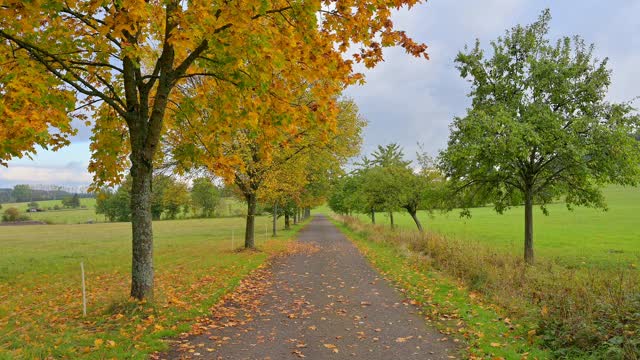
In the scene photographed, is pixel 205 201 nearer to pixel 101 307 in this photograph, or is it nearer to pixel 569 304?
pixel 101 307

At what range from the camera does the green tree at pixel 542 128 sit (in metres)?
15.1

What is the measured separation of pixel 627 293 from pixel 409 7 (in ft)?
21.8

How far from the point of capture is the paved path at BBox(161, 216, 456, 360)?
20.4 feet

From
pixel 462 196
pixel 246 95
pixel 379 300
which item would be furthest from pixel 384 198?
pixel 246 95

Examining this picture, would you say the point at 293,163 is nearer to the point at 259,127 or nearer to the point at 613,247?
the point at 259,127

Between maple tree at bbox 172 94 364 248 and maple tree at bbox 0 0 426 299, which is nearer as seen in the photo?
maple tree at bbox 0 0 426 299

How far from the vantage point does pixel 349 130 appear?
2188cm

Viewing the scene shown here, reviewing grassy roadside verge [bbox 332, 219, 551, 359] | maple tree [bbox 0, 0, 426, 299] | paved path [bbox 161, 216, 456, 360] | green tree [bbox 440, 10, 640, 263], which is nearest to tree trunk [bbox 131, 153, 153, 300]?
maple tree [bbox 0, 0, 426, 299]

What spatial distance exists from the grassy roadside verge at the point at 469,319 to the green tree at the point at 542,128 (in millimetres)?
5929

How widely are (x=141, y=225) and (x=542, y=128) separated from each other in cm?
1432

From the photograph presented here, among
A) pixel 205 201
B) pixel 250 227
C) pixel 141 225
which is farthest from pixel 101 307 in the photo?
pixel 205 201

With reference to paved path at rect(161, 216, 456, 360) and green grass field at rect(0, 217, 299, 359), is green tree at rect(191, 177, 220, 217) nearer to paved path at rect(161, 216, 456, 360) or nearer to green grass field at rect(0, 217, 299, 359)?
green grass field at rect(0, 217, 299, 359)

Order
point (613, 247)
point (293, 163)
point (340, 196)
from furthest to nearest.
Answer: point (340, 196) → point (613, 247) → point (293, 163)

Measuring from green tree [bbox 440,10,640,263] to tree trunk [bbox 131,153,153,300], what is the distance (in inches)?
454
